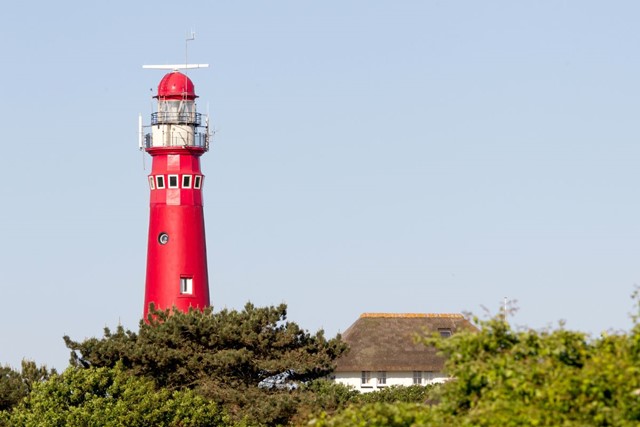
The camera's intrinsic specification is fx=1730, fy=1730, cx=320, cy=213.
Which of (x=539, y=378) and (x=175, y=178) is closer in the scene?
(x=539, y=378)

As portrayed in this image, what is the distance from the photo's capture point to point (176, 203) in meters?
81.9

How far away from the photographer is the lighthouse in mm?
80688

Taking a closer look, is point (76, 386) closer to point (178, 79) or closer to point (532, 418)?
point (178, 79)

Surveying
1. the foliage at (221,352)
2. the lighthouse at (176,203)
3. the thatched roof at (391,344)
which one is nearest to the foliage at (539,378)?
the foliage at (221,352)

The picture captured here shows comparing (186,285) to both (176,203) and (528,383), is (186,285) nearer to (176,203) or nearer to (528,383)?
(176,203)

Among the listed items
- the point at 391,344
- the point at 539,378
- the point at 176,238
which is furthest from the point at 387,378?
the point at 539,378

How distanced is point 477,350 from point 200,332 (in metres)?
42.4

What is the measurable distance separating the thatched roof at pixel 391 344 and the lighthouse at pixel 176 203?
26028 mm

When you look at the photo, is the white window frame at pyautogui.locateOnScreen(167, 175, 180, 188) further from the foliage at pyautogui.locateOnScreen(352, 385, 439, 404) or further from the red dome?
the foliage at pyautogui.locateOnScreen(352, 385, 439, 404)

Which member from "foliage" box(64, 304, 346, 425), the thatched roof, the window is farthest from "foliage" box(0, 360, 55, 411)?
the thatched roof

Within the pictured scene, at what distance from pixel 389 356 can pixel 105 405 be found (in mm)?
44204

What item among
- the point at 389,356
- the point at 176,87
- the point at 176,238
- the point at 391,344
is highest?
the point at 176,87

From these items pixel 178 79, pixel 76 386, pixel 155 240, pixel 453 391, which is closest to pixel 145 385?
pixel 76 386

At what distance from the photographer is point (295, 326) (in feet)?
240
